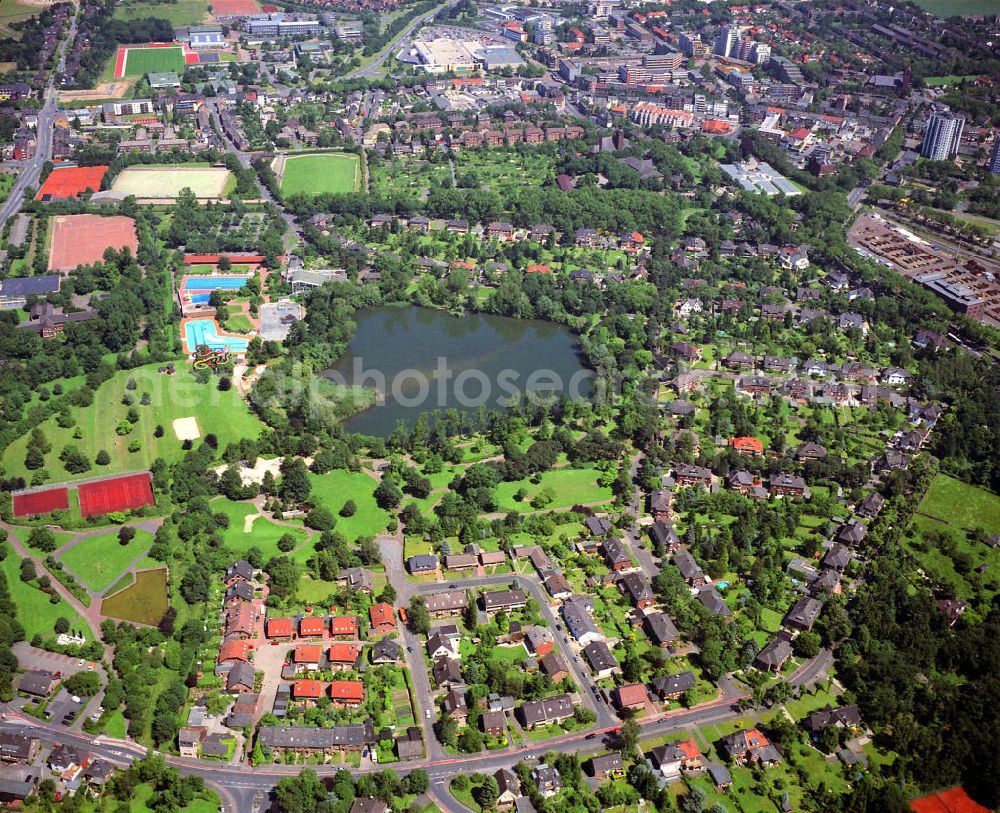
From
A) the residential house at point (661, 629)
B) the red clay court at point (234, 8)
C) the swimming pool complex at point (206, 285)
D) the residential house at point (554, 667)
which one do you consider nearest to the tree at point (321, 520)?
the residential house at point (554, 667)

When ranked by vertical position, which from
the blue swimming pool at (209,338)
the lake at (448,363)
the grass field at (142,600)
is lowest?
the grass field at (142,600)

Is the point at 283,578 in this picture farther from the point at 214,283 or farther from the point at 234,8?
A: the point at 234,8

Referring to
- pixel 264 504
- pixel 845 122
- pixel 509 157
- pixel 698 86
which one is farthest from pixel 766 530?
pixel 698 86

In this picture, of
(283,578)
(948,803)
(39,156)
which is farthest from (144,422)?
(39,156)

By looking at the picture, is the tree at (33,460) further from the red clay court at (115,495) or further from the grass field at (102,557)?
the grass field at (102,557)

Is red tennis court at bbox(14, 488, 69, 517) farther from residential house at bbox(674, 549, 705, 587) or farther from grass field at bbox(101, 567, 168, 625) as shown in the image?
residential house at bbox(674, 549, 705, 587)

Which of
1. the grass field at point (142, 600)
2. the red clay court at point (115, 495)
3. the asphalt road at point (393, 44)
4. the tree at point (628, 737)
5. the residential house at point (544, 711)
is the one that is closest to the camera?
the tree at point (628, 737)

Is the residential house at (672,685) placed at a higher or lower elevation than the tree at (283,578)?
lower

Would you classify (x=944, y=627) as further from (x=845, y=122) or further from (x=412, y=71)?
(x=412, y=71)
